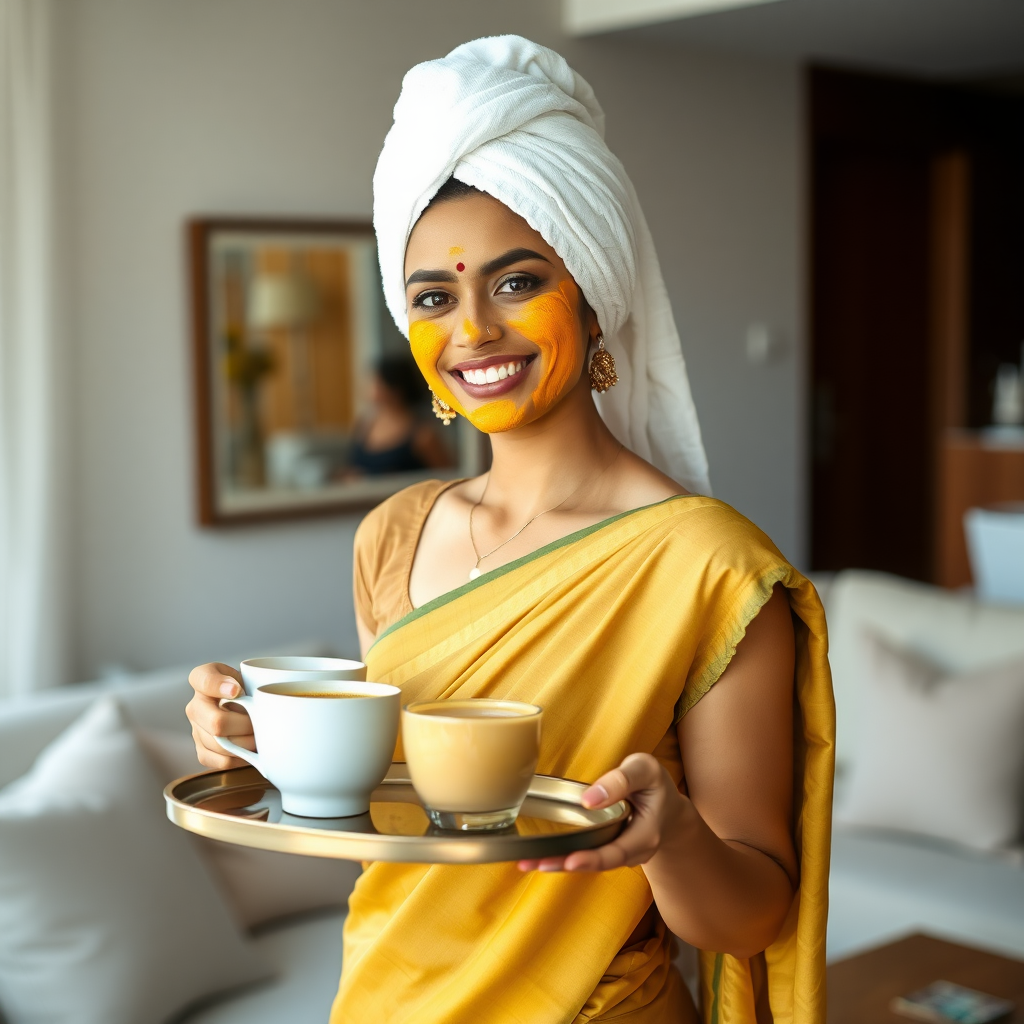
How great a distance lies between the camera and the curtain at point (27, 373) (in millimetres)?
3326

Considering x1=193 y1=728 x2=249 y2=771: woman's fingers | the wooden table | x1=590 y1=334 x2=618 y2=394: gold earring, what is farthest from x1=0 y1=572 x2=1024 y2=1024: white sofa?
x1=590 y1=334 x2=618 y2=394: gold earring

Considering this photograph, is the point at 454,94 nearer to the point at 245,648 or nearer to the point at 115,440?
the point at 115,440

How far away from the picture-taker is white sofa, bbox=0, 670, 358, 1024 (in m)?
2.28

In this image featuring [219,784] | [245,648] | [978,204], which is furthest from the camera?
[978,204]

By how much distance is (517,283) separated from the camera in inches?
41.2

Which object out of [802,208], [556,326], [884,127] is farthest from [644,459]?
[884,127]

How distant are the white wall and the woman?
261 centimetres

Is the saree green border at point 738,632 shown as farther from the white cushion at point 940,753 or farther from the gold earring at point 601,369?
the white cushion at point 940,753

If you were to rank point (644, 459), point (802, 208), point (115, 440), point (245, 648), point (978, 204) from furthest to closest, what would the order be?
point (978, 204) < point (802, 208) < point (245, 648) < point (115, 440) < point (644, 459)

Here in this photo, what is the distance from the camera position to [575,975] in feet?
3.54

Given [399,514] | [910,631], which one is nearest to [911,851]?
[910,631]

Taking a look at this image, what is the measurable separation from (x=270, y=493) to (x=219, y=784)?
3099mm

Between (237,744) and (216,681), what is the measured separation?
48 mm

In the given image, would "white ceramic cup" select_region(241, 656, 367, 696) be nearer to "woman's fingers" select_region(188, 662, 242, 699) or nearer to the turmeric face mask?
"woman's fingers" select_region(188, 662, 242, 699)
